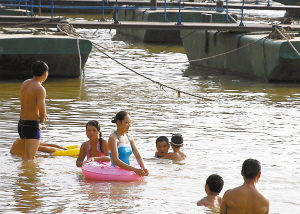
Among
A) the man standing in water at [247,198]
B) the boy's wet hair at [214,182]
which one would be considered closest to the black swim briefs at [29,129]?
the boy's wet hair at [214,182]

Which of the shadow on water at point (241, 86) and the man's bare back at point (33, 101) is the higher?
the man's bare back at point (33, 101)

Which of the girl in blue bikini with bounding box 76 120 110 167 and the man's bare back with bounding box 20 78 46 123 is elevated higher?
the man's bare back with bounding box 20 78 46 123

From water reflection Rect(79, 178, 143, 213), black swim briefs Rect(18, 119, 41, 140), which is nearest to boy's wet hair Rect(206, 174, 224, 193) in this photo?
water reflection Rect(79, 178, 143, 213)

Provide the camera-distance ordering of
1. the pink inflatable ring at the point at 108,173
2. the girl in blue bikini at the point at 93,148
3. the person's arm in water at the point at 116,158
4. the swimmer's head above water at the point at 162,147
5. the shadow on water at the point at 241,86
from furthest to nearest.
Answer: the shadow on water at the point at 241,86 → the swimmer's head above water at the point at 162,147 → the girl in blue bikini at the point at 93,148 → the pink inflatable ring at the point at 108,173 → the person's arm in water at the point at 116,158

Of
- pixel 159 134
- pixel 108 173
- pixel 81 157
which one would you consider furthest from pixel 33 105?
pixel 159 134

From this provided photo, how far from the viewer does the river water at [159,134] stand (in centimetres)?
680

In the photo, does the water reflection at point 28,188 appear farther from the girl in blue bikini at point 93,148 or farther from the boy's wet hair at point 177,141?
the boy's wet hair at point 177,141

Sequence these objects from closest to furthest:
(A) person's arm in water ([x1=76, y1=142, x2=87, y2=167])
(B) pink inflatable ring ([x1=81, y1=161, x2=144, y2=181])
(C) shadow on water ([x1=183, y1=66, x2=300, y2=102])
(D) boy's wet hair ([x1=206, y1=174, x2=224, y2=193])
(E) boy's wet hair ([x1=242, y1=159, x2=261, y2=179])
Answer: (E) boy's wet hair ([x1=242, y1=159, x2=261, y2=179]) → (D) boy's wet hair ([x1=206, y1=174, x2=224, y2=193]) → (B) pink inflatable ring ([x1=81, y1=161, x2=144, y2=181]) → (A) person's arm in water ([x1=76, y1=142, x2=87, y2=167]) → (C) shadow on water ([x1=183, y1=66, x2=300, y2=102])

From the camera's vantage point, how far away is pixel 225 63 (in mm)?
18375

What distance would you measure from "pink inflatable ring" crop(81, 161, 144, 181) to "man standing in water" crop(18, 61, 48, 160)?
100cm

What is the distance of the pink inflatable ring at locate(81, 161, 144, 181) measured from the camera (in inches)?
292

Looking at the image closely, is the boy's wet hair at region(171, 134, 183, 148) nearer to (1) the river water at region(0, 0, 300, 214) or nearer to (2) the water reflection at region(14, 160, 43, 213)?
(1) the river water at region(0, 0, 300, 214)

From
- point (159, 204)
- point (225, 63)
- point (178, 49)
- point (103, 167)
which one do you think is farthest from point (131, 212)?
point (178, 49)

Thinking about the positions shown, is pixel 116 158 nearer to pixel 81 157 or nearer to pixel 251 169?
pixel 81 157
